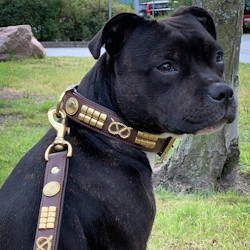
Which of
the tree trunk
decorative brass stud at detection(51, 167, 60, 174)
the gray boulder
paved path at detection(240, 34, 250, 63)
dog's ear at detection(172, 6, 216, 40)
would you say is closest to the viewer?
decorative brass stud at detection(51, 167, 60, 174)

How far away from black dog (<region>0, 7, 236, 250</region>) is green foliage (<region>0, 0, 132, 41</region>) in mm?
24096

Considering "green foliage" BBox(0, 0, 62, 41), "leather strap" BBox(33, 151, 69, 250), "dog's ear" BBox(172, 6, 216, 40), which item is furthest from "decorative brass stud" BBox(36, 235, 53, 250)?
"green foliage" BBox(0, 0, 62, 41)

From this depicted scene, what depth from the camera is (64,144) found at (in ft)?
5.88

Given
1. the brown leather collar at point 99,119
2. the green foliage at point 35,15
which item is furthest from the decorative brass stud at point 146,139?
the green foliage at point 35,15

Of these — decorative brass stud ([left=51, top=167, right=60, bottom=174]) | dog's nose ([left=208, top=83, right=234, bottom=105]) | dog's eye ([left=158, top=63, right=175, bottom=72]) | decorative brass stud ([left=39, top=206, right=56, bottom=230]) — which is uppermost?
dog's eye ([left=158, top=63, right=175, bottom=72])

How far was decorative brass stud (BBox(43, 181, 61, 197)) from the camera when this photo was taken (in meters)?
1.64

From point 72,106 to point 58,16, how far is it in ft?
88.8

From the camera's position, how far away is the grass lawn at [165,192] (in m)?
2.84

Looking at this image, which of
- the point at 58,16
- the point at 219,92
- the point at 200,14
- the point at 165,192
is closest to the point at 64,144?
the point at 219,92

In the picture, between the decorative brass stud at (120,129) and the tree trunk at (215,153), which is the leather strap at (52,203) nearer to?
the decorative brass stud at (120,129)

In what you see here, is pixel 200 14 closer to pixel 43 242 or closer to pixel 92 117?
pixel 92 117

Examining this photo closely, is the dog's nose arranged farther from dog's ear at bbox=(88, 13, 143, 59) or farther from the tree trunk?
the tree trunk

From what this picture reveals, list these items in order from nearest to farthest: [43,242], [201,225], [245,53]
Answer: [43,242], [201,225], [245,53]

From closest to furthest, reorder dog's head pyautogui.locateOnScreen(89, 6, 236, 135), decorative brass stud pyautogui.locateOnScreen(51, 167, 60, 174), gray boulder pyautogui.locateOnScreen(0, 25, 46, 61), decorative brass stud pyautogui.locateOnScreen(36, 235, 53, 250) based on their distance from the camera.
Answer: decorative brass stud pyautogui.locateOnScreen(36, 235, 53, 250) < decorative brass stud pyautogui.locateOnScreen(51, 167, 60, 174) < dog's head pyautogui.locateOnScreen(89, 6, 236, 135) < gray boulder pyautogui.locateOnScreen(0, 25, 46, 61)
